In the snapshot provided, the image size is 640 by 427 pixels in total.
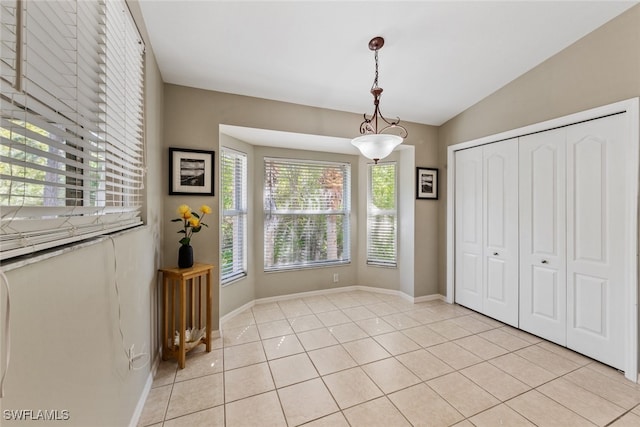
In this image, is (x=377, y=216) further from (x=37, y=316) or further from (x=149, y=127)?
(x=37, y=316)

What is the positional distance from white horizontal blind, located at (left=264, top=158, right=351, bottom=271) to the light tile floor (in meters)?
1.07

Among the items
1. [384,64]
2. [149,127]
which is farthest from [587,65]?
[149,127]

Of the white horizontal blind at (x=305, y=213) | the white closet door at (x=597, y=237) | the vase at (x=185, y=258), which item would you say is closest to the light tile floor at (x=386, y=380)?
the white closet door at (x=597, y=237)

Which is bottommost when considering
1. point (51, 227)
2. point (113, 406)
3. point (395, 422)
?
point (395, 422)

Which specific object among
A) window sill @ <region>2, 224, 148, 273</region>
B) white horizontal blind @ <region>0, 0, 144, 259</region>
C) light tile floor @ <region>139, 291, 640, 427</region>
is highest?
white horizontal blind @ <region>0, 0, 144, 259</region>

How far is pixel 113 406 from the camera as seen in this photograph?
128 cm

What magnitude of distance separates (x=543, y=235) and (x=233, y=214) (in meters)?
3.37

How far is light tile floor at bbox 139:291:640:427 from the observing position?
5.56 feet

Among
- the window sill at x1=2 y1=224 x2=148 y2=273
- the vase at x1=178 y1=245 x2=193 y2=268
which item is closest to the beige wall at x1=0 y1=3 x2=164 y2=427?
the window sill at x1=2 y1=224 x2=148 y2=273

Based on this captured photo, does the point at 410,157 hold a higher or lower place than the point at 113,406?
higher

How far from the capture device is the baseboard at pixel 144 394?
5.23ft

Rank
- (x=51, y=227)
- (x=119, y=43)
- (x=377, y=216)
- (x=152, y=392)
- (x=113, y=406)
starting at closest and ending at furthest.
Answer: (x=51, y=227) < (x=113, y=406) < (x=119, y=43) < (x=152, y=392) < (x=377, y=216)

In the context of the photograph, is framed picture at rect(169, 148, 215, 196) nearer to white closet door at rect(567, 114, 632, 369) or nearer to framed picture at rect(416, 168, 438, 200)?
framed picture at rect(416, 168, 438, 200)

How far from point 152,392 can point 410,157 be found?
3680mm
